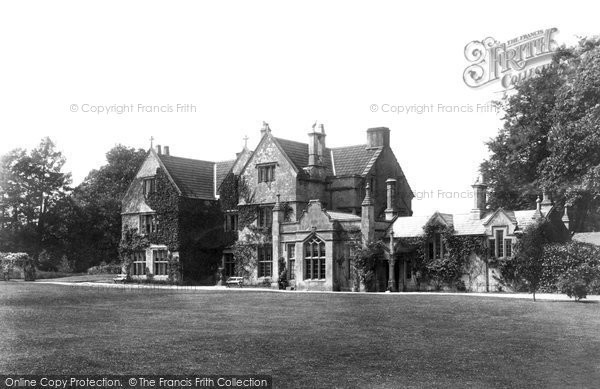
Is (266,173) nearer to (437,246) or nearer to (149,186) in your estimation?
(149,186)

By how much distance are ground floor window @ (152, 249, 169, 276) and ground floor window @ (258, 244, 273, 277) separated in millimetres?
7593

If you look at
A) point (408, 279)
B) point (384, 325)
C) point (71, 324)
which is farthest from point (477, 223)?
point (71, 324)

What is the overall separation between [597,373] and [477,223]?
27.1 m

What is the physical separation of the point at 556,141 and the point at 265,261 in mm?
18613

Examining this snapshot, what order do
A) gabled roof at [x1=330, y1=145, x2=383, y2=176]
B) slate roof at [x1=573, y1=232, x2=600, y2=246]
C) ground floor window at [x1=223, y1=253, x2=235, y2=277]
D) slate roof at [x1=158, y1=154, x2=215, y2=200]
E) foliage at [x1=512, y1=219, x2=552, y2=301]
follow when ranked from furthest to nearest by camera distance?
slate roof at [x1=158, y1=154, x2=215, y2=200] < ground floor window at [x1=223, y1=253, x2=235, y2=277] < gabled roof at [x1=330, y1=145, x2=383, y2=176] < slate roof at [x1=573, y1=232, x2=600, y2=246] < foliage at [x1=512, y1=219, x2=552, y2=301]

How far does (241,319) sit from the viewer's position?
69.1 feet

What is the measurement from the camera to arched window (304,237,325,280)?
40.9 metres

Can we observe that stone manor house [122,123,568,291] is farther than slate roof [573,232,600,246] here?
No

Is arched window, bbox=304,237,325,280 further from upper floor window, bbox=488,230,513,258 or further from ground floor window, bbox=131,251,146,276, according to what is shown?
ground floor window, bbox=131,251,146,276

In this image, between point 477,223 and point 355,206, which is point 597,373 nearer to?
point 477,223

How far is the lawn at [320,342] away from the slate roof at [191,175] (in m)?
25.3

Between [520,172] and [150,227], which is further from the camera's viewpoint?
[150,227]

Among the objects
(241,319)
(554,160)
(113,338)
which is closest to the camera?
(113,338)

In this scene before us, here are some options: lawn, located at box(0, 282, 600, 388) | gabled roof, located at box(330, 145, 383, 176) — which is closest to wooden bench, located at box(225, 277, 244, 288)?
gabled roof, located at box(330, 145, 383, 176)
